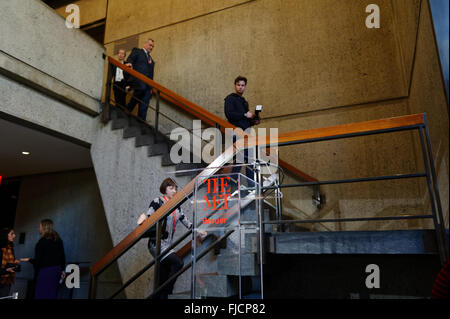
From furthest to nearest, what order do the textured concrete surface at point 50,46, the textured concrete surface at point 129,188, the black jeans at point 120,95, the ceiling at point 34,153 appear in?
1. the black jeans at point 120,95
2. the ceiling at point 34,153
3. the textured concrete surface at point 50,46
4. the textured concrete surface at point 129,188

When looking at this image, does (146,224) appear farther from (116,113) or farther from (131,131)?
(116,113)

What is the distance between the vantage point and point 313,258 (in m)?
3.52

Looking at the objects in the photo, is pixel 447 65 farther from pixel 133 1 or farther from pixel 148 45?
pixel 133 1

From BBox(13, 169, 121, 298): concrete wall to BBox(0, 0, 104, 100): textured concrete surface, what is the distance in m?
2.17

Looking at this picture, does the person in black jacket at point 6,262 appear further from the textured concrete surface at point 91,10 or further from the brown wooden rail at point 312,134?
the textured concrete surface at point 91,10

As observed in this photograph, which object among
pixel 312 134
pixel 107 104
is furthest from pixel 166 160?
pixel 312 134

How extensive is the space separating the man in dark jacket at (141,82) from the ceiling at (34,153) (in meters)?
1.04

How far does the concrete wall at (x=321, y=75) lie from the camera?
165 inches

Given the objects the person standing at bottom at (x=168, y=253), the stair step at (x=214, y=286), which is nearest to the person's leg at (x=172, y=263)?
the person standing at bottom at (x=168, y=253)

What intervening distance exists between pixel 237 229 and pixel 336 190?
2550mm

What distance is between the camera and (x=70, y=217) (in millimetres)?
6512

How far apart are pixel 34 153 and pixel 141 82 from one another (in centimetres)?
212

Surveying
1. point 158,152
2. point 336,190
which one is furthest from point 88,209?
point 336,190

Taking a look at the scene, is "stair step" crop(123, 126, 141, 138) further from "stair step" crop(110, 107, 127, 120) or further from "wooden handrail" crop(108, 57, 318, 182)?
"wooden handrail" crop(108, 57, 318, 182)
